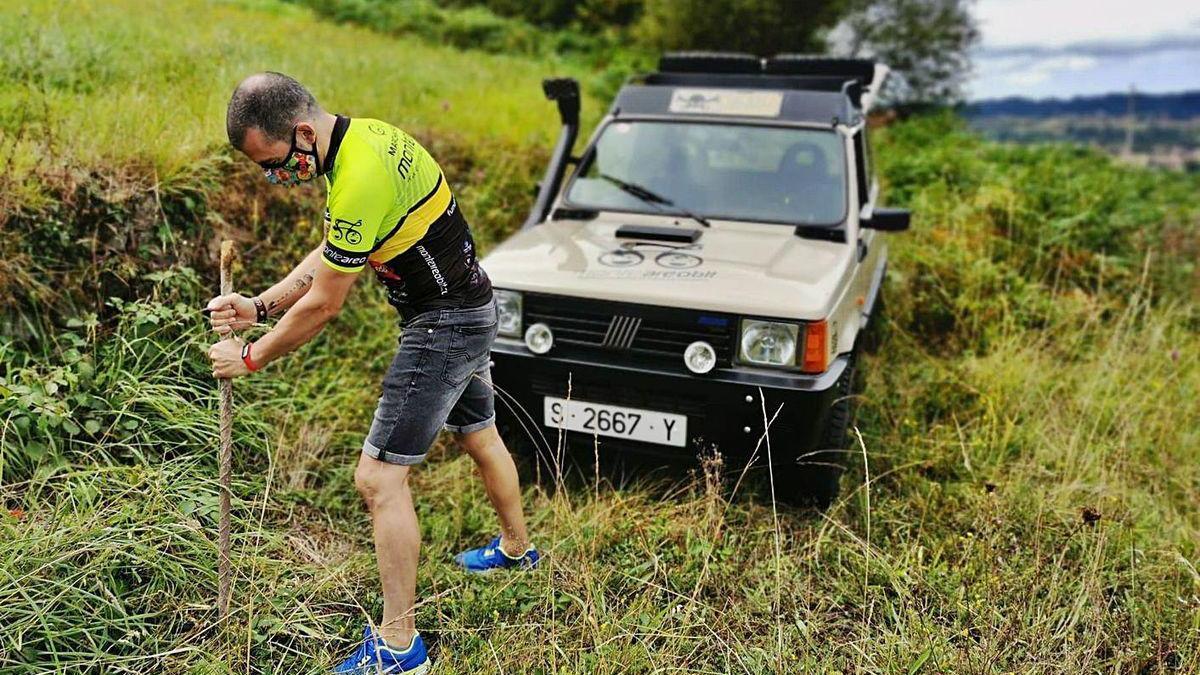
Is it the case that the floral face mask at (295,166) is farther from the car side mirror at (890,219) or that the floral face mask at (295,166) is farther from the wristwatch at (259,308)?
the car side mirror at (890,219)

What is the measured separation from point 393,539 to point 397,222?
1.04 metres

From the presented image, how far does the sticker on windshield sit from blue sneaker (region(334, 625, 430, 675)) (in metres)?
3.41

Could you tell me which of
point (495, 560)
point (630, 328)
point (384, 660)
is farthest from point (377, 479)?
point (630, 328)

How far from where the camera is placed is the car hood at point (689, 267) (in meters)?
3.69

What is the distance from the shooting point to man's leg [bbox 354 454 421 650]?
296 centimetres

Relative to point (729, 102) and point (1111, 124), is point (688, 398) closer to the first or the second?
point (729, 102)

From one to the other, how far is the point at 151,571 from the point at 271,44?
5.87 m

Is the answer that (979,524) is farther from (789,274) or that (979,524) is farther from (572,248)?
(572,248)

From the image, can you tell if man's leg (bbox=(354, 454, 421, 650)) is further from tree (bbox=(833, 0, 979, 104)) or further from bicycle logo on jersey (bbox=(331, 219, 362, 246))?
tree (bbox=(833, 0, 979, 104))

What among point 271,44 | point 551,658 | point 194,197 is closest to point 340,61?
point 271,44

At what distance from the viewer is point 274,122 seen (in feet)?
8.49

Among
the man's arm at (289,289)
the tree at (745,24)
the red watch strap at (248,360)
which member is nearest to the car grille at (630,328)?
the man's arm at (289,289)

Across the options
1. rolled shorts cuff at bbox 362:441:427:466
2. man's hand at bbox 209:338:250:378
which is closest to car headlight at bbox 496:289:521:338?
rolled shorts cuff at bbox 362:441:427:466

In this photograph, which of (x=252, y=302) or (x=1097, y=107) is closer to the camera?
(x=252, y=302)
